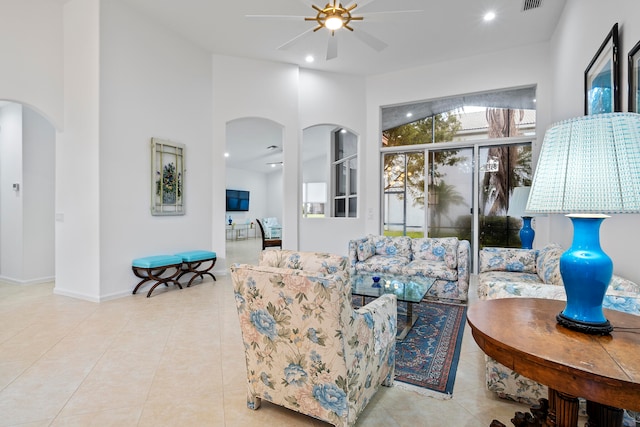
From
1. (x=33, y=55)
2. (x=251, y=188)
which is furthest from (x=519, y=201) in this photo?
(x=251, y=188)

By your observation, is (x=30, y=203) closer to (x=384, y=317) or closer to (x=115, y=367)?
(x=115, y=367)

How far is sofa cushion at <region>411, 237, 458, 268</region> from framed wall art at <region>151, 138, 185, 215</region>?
357cm

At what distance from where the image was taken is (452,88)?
5.97 metres

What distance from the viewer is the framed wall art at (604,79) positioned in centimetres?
243

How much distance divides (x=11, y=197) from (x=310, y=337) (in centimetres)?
601

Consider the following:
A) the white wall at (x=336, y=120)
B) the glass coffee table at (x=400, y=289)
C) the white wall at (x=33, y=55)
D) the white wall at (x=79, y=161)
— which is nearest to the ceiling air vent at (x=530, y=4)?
the white wall at (x=336, y=120)

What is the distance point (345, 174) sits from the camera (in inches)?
287

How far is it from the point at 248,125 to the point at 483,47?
507 centimetres

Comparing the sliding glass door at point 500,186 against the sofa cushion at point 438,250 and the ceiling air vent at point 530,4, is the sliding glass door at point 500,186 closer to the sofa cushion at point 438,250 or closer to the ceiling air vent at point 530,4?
the sofa cushion at point 438,250

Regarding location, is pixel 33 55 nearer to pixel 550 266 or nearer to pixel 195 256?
pixel 195 256

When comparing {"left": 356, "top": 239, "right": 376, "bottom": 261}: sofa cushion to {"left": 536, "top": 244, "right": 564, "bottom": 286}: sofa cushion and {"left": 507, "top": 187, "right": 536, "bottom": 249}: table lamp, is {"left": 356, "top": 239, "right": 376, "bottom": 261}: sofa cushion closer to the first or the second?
{"left": 507, "top": 187, "right": 536, "bottom": 249}: table lamp

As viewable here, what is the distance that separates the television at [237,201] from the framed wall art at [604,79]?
11.2 metres

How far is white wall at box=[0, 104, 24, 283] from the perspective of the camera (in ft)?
16.5

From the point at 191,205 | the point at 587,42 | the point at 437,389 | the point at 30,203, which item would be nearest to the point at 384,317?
the point at 437,389
